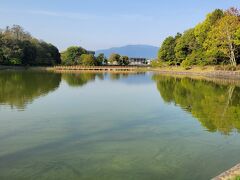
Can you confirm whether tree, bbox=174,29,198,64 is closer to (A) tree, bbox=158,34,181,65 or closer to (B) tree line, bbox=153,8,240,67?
(B) tree line, bbox=153,8,240,67

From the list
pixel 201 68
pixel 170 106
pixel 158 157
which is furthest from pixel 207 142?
pixel 201 68

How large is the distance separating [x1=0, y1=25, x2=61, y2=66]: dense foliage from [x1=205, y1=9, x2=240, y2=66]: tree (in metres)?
42.1

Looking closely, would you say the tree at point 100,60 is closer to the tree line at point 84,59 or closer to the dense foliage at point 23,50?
the tree line at point 84,59

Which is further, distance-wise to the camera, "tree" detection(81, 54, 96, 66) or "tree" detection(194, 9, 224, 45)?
"tree" detection(81, 54, 96, 66)

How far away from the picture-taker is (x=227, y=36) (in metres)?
48.2

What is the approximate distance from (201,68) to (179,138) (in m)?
47.0

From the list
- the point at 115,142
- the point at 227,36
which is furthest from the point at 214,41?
the point at 115,142

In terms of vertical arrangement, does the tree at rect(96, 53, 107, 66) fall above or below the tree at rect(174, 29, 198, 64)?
below

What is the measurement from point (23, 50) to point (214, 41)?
44001mm

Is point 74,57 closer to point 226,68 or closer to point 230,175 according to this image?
point 226,68

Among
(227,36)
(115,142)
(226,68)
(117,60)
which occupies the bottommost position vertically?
(115,142)

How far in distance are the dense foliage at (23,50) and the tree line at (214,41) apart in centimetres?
3316

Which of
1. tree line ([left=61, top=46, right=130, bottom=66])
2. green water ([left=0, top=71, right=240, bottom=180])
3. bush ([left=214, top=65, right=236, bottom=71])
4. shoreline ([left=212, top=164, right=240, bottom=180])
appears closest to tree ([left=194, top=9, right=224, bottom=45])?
bush ([left=214, top=65, right=236, bottom=71])

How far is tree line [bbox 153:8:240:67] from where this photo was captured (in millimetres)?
47875
